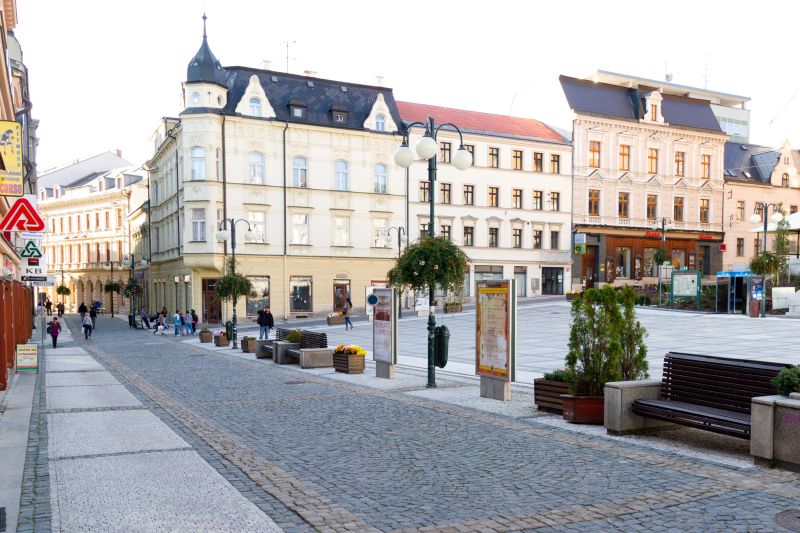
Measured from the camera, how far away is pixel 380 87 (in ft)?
161

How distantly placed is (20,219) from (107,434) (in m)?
5.41

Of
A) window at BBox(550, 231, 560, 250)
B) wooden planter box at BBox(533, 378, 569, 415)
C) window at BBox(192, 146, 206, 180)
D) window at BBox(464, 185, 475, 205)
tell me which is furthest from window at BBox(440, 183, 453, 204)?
wooden planter box at BBox(533, 378, 569, 415)

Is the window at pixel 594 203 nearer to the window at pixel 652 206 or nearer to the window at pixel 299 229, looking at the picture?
the window at pixel 652 206

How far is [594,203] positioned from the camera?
56.2m

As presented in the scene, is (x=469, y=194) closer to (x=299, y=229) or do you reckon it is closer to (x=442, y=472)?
(x=299, y=229)

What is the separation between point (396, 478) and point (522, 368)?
1045cm

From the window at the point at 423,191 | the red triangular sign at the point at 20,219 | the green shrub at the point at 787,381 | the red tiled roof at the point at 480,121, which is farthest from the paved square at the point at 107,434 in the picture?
the red tiled roof at the point at 480,121

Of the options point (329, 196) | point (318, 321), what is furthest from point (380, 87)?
point (318, 321)

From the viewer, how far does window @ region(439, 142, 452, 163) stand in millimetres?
50500

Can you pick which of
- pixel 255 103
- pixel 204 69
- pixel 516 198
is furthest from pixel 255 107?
pixel 516 198

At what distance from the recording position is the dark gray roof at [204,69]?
42.3 metres

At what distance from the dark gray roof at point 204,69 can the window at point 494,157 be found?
20.4 m

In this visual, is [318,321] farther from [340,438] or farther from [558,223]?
[340,438]

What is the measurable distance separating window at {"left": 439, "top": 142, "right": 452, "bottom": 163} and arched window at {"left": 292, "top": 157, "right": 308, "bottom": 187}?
10555mm
